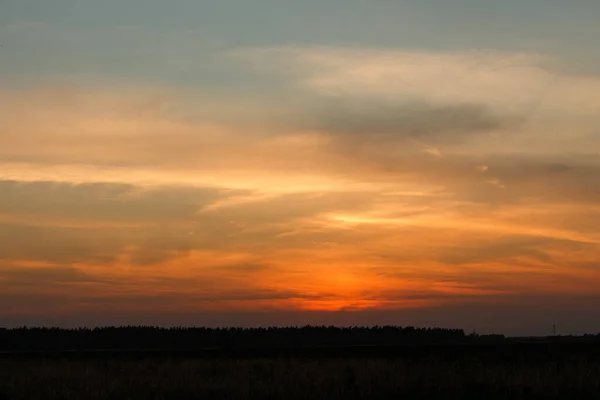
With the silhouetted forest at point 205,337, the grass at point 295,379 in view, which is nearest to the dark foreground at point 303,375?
the grass at point 295,379

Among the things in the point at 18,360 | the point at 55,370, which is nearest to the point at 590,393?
the point at 55,370

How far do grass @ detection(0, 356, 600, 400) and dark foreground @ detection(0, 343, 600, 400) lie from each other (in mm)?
33

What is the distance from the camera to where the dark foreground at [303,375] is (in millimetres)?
26109

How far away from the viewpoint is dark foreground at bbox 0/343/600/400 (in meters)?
26.1

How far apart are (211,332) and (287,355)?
35.8m

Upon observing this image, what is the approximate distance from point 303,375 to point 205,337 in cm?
4075

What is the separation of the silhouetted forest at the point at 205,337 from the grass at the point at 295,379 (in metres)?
25.3

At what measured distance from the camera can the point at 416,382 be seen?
92.8 ft

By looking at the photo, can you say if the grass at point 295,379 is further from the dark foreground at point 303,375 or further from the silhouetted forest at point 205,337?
the silhouetted forest at point 205,337

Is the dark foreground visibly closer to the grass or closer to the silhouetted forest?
the grass

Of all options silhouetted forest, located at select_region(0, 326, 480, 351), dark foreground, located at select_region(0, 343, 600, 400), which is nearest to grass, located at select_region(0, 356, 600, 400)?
dark foreground, located at select_region(0, 343, 600, 400)

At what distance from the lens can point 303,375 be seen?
29.5m

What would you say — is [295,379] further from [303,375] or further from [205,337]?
[205,337]

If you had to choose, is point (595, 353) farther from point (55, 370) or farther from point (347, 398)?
point (55, 370)
